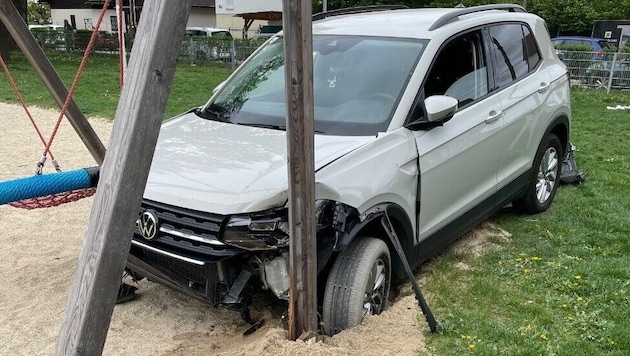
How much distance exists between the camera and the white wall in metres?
27.6

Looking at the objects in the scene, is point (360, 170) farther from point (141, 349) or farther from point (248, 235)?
point (141, 349)

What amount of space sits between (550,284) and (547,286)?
36 mm

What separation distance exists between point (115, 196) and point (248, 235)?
122 cm

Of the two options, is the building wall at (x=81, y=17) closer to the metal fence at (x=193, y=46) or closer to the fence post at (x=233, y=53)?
the metal fence at (x=193, y=46)

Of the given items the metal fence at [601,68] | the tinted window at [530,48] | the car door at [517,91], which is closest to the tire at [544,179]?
the car door at [517,91]

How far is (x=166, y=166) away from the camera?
3.47m

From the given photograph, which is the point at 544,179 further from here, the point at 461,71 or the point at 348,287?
the point at 348,287

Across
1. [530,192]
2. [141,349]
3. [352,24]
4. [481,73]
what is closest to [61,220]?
[141,349]

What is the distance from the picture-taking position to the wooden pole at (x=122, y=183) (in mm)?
1863

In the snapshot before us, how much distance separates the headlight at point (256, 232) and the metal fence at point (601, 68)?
1369 centimetres

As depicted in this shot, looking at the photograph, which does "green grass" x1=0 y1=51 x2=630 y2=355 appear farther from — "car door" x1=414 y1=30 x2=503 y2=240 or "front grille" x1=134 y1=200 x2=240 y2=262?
"front grille" x1=134 y1=200 x2=240 y2=262

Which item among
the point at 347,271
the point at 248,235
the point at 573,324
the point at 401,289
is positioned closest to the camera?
the point at 248,235

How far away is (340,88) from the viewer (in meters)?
4.13

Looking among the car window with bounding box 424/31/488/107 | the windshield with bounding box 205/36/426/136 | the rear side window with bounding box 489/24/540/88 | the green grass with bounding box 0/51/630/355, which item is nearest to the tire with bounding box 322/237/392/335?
the green grass with bounding box 0/51/630/355
